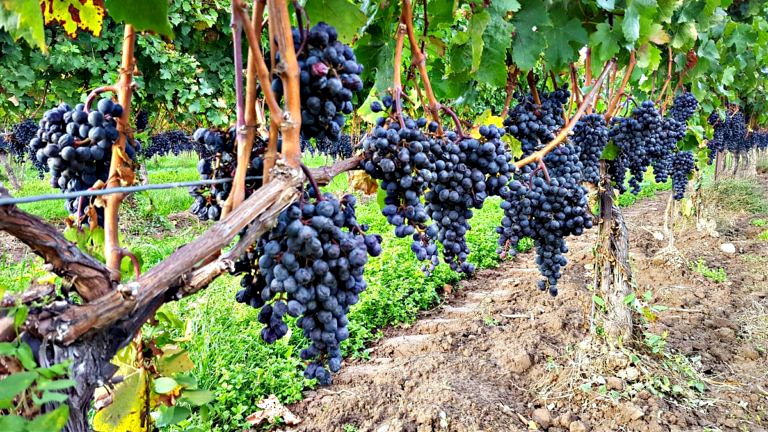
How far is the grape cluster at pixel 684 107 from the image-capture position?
4.26m

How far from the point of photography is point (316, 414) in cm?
324

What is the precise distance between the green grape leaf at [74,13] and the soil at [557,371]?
2.59 meters

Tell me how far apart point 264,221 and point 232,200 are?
13 cm

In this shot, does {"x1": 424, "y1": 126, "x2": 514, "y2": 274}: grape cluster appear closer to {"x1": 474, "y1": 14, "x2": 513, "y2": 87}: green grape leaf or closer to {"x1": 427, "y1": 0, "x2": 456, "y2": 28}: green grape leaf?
{"x1": 474, "y1": 14, "x2": 513, "y2": 87}: green grape leaf

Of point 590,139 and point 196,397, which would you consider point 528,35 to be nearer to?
point 590,139

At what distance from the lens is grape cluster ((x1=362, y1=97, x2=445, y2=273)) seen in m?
1.29

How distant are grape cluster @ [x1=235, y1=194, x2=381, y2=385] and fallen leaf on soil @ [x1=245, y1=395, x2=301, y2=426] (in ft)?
7.35

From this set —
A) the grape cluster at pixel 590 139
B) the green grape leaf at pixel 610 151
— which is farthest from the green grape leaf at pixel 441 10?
the green grape leaf at pixel 610 151

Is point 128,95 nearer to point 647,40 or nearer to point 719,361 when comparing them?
point 647,40

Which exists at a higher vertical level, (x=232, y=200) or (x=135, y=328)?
(x=232, y=200)

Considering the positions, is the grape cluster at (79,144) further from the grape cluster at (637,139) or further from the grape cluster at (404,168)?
the grape cluster at (637,139)

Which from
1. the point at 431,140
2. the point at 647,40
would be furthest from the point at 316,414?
the point at 647,40

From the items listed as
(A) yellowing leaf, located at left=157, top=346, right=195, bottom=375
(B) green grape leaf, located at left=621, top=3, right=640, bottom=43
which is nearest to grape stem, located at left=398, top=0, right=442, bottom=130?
(A) yellowing leaf, located at left=157, top=346, right=195, bottom=375

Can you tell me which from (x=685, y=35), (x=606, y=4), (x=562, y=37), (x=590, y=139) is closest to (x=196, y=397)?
(x=562, y=37)
